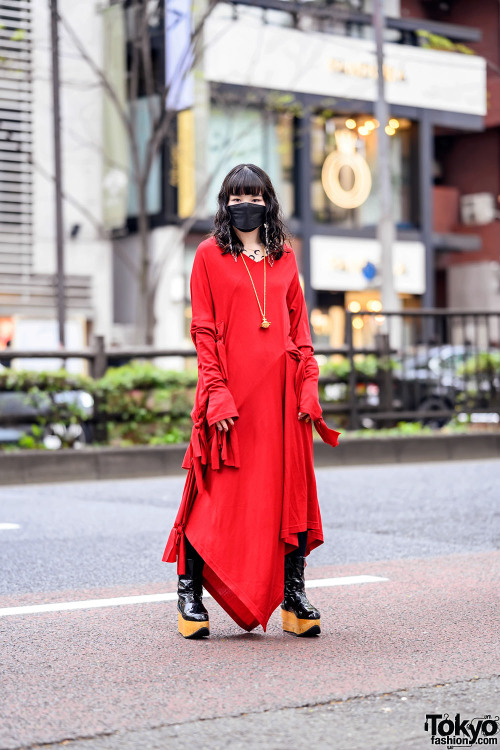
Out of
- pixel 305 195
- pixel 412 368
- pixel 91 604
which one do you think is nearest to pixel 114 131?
pixel 305 195

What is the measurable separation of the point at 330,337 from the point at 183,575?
29628 millimetres

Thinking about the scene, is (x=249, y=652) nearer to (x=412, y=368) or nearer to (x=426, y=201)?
(x=412, y=368)

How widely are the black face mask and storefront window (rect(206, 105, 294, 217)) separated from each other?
23698mm

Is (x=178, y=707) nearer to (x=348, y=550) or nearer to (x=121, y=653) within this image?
(x=121, y=653)

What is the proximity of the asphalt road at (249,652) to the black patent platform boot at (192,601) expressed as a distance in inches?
2.5

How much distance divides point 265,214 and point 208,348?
633 millimetres

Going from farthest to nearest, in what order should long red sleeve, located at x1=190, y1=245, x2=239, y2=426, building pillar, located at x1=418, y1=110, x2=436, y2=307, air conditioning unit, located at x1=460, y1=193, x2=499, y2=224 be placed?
air conditioning unit, located at x1=460, y1=193, x2=499, y2=224, building pillar, located at x1=418, y1=110, x2=436, y2=307, long red sleeve, located at x1=190, y1=245, x2=239, y2=426

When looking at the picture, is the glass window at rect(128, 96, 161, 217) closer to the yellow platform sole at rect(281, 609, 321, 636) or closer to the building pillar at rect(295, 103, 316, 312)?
the building pillar at rect(295, 103, 316, 312)

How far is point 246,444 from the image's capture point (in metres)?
4.89

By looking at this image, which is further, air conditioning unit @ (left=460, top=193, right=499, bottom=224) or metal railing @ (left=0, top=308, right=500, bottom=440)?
air conditioning unit @ (left=460, top=193, right=499, bottom=224)

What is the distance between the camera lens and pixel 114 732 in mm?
3633

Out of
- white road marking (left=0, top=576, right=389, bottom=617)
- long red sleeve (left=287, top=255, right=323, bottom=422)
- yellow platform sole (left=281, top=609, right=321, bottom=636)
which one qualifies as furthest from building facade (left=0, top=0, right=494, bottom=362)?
yellow platform sole (left=281, top=609, right=321, bottom=636)

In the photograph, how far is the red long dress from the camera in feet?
15.8

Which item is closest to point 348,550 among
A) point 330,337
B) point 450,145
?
point 330,337
